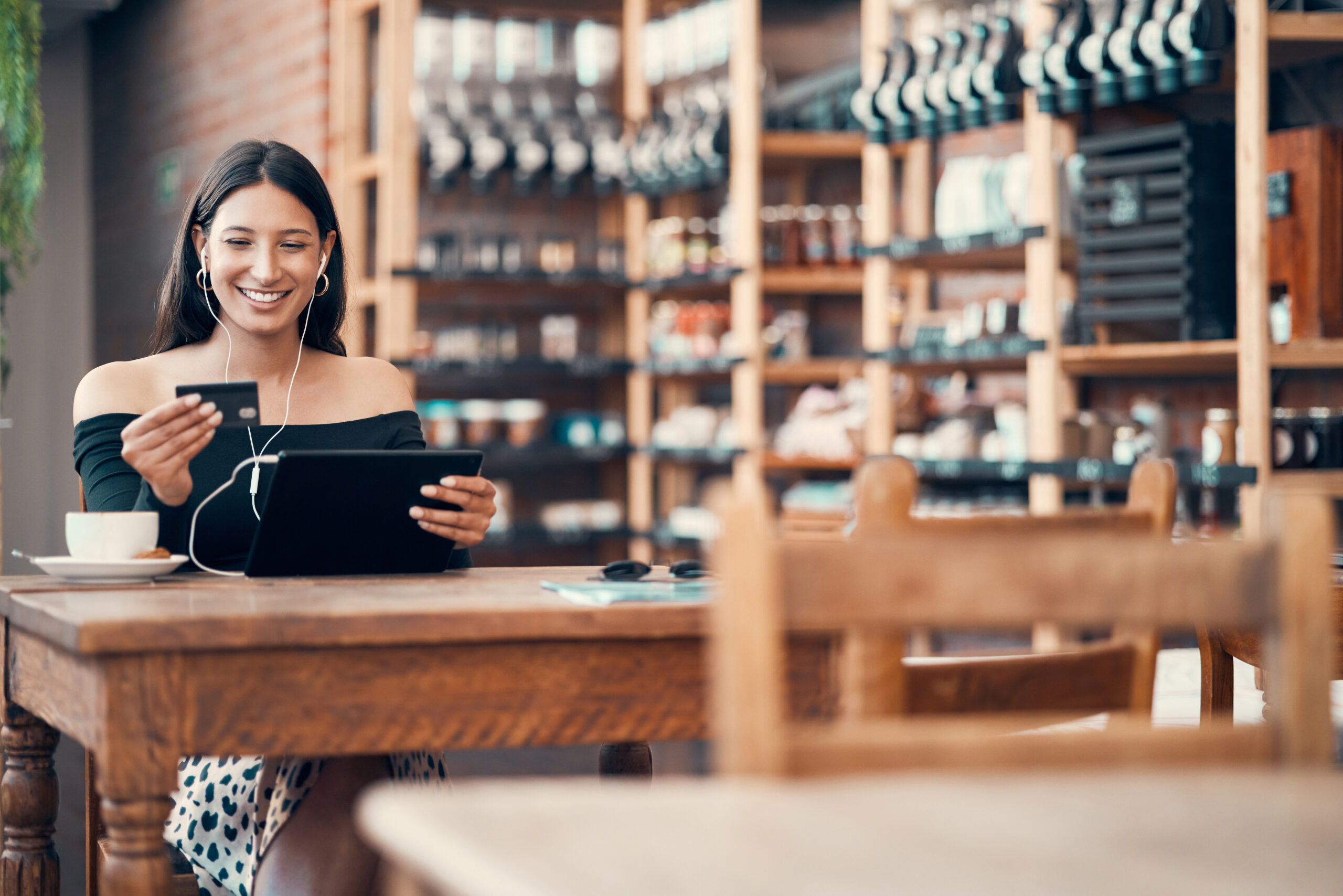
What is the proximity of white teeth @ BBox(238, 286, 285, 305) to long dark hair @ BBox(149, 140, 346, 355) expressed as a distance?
0.10 metres

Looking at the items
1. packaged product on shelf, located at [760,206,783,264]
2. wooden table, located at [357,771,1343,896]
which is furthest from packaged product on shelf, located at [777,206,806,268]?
wooden table, located at [357,771,1343,896]

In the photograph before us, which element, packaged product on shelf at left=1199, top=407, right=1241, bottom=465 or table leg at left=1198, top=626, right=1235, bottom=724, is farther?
packaged product on shelf at left=1199, top=407, right=1241, bottom=465

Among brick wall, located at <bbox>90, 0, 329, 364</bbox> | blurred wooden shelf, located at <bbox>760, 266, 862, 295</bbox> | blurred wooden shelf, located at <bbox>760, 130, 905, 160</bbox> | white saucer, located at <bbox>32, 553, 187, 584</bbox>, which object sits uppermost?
brick wall, located at <bbox>90, 0, 329, 364</bbox>

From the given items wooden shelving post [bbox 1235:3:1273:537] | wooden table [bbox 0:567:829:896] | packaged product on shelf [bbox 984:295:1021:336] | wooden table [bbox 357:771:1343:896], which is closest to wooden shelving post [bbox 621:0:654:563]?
packaged product on shelf [bbox 984:295:1021:336]

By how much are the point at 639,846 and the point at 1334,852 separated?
32 cm

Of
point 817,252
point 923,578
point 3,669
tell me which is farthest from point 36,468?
point 923,578

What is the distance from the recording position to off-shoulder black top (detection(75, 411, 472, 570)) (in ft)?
6.72

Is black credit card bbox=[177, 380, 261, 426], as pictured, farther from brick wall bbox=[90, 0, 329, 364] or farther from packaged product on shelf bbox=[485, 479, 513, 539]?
brick wall bbox=[90, 0, 329, 364]

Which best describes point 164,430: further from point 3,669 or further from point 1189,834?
point 1189,834

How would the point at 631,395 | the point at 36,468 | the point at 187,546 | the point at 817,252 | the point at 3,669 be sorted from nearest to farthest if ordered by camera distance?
the point at 3,669 < the point at 187,546 < the point at 817,252 < the point at 631,395 < the point at 36,468

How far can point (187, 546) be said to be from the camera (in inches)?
80.9

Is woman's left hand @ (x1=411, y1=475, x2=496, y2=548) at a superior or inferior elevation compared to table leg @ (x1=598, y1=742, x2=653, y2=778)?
superior

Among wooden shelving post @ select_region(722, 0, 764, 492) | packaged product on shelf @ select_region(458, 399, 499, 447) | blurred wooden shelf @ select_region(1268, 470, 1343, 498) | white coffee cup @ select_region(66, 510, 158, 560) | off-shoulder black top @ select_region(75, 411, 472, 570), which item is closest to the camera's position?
white coffee cup @ select_region(66, 510, 158, 560)

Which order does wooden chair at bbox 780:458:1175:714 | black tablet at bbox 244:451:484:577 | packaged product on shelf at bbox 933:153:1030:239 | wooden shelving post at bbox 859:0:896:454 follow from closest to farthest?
1. wooden chair at bbox 780:458:1175:714
2. black tablet at bbox 244:451:484:577
3. packaged product on shelf at bbox 933:153:1030:239
4. wooden shelving post at bbox 859:0:896:454
